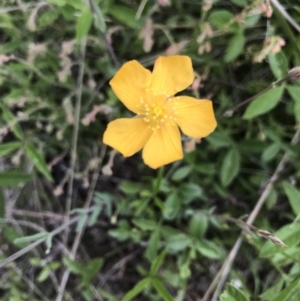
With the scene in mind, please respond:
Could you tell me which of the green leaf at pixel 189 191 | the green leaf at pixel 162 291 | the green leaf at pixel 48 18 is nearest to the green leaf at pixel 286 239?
the green leaf at pixel 162 291

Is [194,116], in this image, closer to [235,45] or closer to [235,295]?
[235,45]

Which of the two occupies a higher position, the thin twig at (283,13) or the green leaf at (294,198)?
the thin twig at (283,13)

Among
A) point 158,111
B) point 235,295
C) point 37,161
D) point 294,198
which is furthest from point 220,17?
point 235,295

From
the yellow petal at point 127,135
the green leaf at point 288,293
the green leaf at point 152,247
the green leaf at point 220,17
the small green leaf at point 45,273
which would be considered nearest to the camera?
the green leaf at point 288,293

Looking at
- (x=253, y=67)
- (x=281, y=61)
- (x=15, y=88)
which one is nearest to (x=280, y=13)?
(x=281, y=61)

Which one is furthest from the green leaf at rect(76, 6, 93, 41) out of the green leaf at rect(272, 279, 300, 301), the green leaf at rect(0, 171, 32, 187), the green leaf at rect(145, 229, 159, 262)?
the green leaf at rect(272, 279, 300, 301)

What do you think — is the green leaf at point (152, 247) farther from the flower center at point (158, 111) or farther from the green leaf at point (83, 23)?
the green leaf at point (83, 23)
